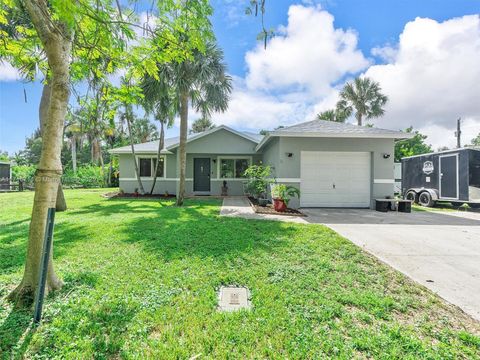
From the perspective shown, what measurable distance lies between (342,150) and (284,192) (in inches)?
131

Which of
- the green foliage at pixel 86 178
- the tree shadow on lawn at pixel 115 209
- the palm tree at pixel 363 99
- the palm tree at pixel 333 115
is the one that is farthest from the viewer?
the palm tree at pixel 333 115

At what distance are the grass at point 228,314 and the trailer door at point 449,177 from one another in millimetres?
9854

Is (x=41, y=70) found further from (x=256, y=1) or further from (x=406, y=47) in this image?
(x=406, y=47)

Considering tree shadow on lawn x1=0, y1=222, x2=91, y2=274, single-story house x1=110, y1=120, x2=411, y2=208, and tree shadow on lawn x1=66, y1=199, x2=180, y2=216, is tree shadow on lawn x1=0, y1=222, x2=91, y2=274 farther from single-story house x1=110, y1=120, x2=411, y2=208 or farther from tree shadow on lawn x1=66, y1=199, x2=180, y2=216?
single-story house x1=110, y1=120, x2=411, y2=208

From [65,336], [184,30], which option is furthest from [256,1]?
[65,336]

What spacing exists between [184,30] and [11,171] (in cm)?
3039

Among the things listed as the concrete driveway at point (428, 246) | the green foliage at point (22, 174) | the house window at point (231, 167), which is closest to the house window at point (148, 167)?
the house window at point (231, 167)

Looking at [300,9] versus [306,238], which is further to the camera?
[306,238]

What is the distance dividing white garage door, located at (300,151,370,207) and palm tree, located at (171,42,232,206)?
16.8ft

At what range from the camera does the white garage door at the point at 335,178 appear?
34.5ft

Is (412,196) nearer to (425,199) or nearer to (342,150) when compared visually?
(425,199)

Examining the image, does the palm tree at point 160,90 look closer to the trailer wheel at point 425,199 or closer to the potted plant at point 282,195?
the potted plant at point 282,195

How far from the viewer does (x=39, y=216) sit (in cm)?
272

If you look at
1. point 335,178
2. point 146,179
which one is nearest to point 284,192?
point 335,178
